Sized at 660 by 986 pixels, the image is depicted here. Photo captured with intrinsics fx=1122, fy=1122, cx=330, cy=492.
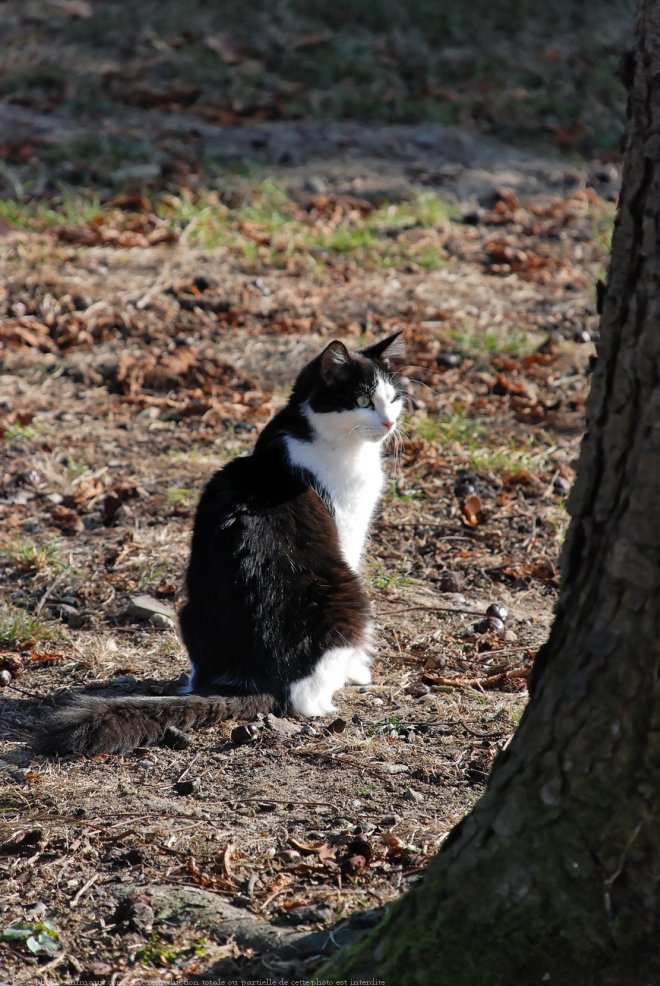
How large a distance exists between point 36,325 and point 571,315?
312 centimetres

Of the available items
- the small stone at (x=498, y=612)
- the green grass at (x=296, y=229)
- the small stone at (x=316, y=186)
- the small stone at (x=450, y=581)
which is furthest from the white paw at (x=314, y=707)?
the small stone at (x=316, y=186)

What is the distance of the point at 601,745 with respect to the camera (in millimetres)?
1941

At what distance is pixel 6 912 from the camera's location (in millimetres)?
2443

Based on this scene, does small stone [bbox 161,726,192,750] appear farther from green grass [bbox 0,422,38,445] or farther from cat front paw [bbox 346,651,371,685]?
green grass [bbox 0,422,38,445]

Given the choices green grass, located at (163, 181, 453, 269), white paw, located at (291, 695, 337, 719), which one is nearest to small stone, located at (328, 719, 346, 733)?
white paw, located at (291, 695, 337, 719)

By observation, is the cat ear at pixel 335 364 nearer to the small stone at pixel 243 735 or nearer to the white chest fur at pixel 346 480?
the white chest fur at pixel 346 480

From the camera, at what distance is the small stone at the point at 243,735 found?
3.30 metres

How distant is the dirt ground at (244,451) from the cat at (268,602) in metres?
0.11

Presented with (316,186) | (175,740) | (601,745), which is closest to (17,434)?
(175,740)

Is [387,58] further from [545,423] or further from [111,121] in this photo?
[545,423]

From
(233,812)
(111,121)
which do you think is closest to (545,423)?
(233,812)

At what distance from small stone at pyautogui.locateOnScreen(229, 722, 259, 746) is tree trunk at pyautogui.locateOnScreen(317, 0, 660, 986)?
4.34 feet

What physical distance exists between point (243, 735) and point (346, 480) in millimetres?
1052

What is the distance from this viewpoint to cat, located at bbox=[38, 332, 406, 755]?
3396 millimetres
